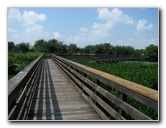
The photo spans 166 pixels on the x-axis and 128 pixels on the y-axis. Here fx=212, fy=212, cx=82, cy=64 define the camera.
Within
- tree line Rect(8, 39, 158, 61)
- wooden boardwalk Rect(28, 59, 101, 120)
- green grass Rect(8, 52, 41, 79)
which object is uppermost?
tree line Rect(8, 39, 158, 61)

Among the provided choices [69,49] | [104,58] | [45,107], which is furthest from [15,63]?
[69,49]

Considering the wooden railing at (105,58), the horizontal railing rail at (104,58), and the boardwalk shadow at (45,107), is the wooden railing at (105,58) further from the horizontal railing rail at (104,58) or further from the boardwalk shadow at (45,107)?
the boardwalk shadow at (45,107)

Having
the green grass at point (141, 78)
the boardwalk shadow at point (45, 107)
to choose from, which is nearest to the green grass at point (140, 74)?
the green grass at point (141, 78)

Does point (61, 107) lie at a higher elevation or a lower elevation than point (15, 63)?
lower

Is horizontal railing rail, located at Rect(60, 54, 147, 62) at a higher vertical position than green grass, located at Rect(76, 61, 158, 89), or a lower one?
higher

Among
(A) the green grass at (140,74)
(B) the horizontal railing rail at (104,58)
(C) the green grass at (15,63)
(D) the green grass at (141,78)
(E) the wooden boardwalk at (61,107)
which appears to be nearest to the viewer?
(D) the green grass at (141,78)

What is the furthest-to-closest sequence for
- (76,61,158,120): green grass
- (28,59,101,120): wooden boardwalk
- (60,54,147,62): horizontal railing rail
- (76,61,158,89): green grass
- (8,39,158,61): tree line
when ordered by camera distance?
(60,54,147,62): horizontal railing rail
(76,61,158,89): green grass
(8,39,158,61): tree line
(28,59,101,120): wooden boardwalk
(76,61,158,120): green grass

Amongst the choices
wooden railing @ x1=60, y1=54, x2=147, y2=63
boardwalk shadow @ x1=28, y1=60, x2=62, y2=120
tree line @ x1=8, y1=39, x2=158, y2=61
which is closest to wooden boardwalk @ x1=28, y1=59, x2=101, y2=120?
boardwalk shadow @ x1=28, y1=60, x2=62, y2=120

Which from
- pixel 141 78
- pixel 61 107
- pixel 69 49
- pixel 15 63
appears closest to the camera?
pixel 61 107

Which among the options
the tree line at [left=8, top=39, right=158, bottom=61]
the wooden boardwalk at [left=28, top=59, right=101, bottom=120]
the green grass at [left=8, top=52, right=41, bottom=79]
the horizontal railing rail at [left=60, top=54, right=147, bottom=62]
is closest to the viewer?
the wooden boardwalk at [left=28, top=59, right=101, bottom=120]

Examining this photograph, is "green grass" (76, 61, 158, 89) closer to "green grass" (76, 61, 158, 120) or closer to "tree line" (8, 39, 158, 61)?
"green grass" (76, 61, 158, 120)

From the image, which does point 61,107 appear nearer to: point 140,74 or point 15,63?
point 140,74

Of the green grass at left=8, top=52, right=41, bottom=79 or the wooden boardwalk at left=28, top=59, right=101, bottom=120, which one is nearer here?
the wooden boardwalk at left=28, top=59, right=101, bottom=120
